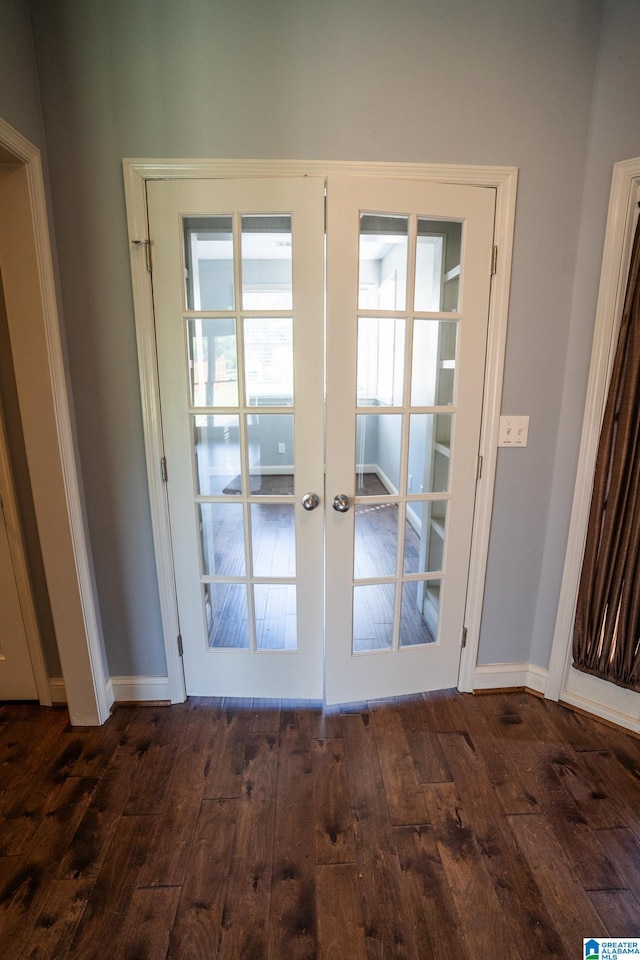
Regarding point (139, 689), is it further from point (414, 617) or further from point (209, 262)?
point (209, 262)

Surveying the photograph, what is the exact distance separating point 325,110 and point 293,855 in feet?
8.01

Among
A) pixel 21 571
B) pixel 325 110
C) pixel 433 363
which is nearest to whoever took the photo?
pixel 325 110

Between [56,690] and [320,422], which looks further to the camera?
[56,690]

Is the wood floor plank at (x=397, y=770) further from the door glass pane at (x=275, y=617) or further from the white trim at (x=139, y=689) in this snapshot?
the white trim at (x=139, y=689)

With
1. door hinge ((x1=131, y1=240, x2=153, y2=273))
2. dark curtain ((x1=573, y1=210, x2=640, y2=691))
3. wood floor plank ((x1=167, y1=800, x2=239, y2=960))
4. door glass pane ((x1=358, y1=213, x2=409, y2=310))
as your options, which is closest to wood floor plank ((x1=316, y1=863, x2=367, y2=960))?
wood floor plank ((x1=167, y1=800, x2=239, y2=960))

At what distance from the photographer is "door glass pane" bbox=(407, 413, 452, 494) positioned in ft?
5.62

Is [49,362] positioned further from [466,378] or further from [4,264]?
[466,378]

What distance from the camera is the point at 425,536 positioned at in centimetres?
183

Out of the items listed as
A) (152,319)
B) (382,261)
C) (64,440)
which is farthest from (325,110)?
(64,440)

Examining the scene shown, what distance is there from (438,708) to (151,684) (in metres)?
1.29

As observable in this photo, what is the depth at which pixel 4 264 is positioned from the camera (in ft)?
4.64

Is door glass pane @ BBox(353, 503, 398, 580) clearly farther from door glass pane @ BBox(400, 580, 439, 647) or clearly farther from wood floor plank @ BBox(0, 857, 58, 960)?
wood floor plank @ BBox(0, 857, 58, 960)

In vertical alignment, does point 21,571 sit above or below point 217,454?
below

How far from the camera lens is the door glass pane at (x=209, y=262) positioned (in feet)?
5.04
